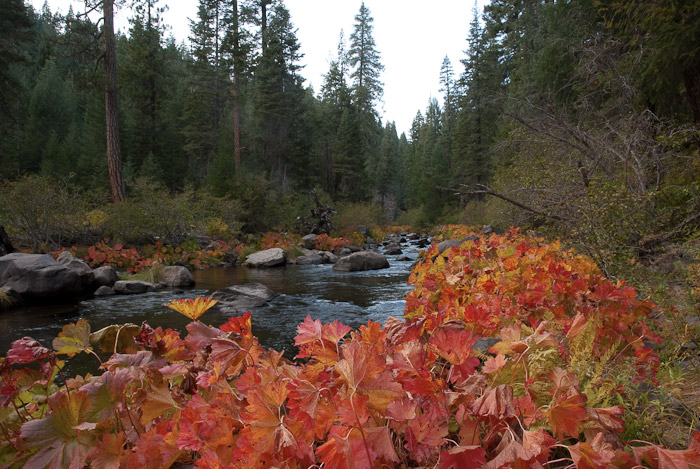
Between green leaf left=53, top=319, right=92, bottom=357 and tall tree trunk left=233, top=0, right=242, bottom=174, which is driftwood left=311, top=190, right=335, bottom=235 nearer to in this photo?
tall tree trunk left=233, top=0, right=242, bottom=174

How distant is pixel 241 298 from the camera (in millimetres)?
7512

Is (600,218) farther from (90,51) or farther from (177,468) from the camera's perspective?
(90,51)

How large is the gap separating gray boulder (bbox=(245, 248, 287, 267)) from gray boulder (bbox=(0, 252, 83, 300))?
6014 mm

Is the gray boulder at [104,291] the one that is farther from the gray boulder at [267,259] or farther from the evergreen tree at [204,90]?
the evergreen tree at [204,90]

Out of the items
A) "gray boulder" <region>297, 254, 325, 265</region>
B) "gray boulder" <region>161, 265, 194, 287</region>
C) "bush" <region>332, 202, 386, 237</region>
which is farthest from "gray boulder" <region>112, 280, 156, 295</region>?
"bush" <region>332, 202, 386, 237</region>

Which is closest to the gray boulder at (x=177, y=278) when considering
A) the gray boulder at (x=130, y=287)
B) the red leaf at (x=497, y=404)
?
the gray boulder at (x=130, y=287)

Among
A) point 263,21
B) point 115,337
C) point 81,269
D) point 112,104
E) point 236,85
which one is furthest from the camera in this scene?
point 263,21

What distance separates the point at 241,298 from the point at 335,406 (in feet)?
22.8

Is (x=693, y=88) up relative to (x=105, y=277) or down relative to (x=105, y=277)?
up

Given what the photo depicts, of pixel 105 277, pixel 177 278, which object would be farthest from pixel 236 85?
pixel 105 277

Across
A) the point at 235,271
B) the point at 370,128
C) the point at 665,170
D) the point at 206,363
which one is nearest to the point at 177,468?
the point at 206,363

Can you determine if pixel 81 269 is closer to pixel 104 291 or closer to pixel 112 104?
pixel 104 291

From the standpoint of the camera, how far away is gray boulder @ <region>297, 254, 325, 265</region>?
1450cm

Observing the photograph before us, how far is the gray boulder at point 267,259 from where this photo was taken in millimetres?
13263
